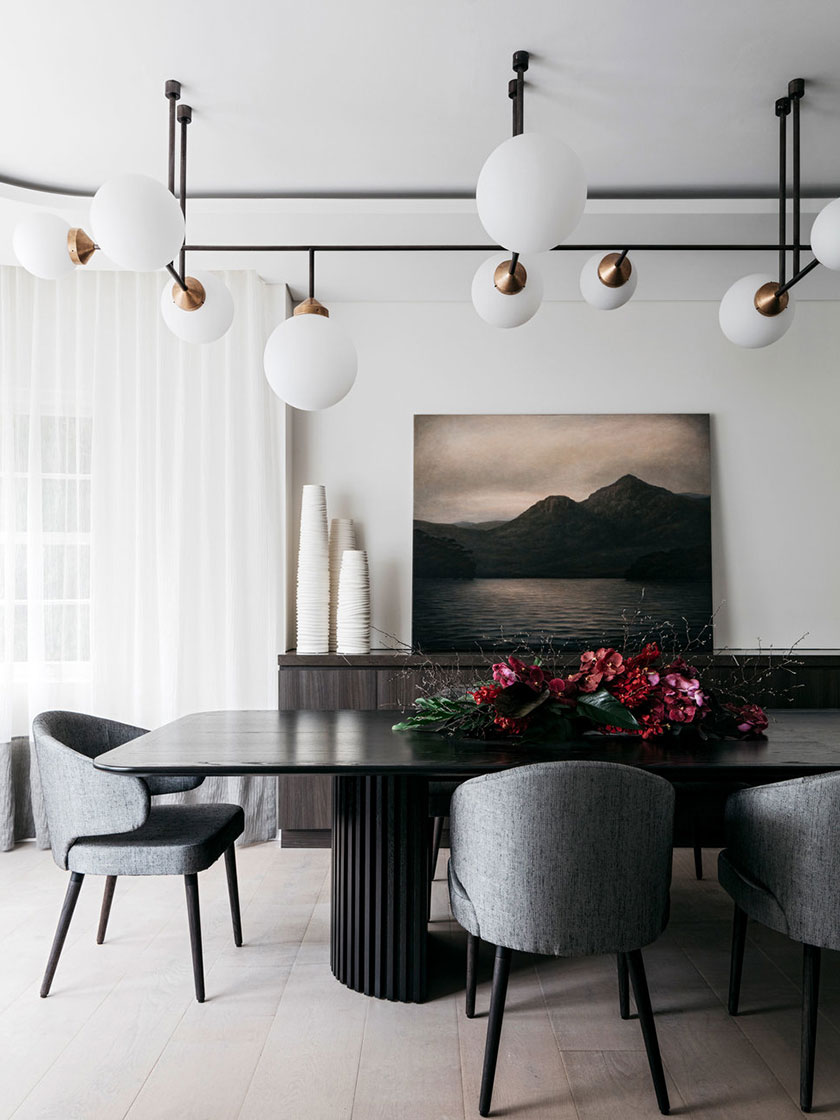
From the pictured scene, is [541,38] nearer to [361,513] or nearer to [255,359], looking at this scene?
[255,359]

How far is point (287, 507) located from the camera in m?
4.38

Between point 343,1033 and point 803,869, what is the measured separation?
1.26 meters

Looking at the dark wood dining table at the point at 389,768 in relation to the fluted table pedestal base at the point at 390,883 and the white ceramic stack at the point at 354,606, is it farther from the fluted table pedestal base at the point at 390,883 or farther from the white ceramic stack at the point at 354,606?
the white ceramic stack at the point at 354,606

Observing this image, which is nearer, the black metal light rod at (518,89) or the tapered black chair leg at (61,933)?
the black metal light rod at (518,89)

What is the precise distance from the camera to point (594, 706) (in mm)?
2570

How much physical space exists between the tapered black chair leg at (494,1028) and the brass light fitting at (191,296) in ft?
6.43

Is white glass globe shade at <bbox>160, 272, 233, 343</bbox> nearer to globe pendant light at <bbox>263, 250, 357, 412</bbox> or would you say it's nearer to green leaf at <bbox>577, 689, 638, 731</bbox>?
globe pendant light at <bbox>263, 250, 357, 412</bbox>

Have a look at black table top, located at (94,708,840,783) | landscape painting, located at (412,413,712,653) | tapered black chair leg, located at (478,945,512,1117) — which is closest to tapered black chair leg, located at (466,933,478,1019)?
tapered black chair leg, located at (478,945,512,1117)

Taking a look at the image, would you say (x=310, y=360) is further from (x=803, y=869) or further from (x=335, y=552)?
(x=335, y=552)

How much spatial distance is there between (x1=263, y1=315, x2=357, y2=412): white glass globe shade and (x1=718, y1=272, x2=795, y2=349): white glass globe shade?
1181 mm

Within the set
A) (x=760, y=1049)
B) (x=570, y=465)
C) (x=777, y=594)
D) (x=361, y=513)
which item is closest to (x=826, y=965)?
(x=760, y=1049)

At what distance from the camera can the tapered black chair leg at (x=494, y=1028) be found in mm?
1993

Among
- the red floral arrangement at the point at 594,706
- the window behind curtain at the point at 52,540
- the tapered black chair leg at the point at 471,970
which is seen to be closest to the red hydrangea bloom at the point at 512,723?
the red floral arrangement at the point at 594,706

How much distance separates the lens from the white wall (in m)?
4.46
